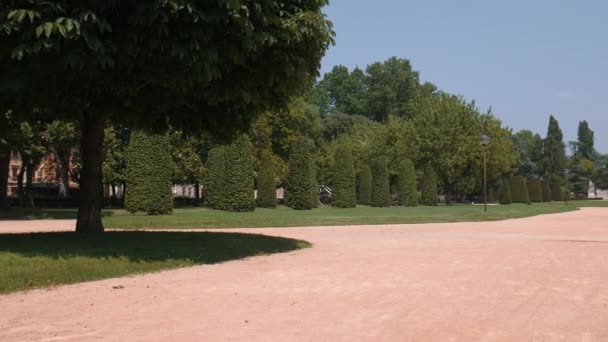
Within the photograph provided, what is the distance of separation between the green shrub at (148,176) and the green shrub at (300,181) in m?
12.4

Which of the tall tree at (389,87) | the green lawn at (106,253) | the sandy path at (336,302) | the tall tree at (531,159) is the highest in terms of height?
the tall tree at (389,87)

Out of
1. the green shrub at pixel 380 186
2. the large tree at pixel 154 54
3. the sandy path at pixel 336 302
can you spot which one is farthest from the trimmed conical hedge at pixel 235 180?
the sandy path at pixel 336 302

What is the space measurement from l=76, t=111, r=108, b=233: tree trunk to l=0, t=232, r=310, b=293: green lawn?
591 mm

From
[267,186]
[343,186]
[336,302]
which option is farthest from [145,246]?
[343,186]

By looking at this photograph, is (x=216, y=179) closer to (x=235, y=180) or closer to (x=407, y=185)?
(x=235, y=180)

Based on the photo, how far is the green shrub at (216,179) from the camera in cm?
3734

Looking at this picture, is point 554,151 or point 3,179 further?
point 554,151

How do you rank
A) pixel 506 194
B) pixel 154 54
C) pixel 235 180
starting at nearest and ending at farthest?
1. pixel 154 54
2. pixel 235 180
3. pixel 506 194

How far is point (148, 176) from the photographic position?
31812mm

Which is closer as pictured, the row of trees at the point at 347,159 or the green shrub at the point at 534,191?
the row of trees at the point at 347,159

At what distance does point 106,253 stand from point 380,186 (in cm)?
4158

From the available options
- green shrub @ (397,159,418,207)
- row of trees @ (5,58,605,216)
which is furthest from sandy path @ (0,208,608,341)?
green shrub @ (397,159,418,207)

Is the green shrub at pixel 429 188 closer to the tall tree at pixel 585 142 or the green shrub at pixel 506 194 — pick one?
the green shrub at pixel 506 194

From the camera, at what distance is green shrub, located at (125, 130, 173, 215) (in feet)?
104
